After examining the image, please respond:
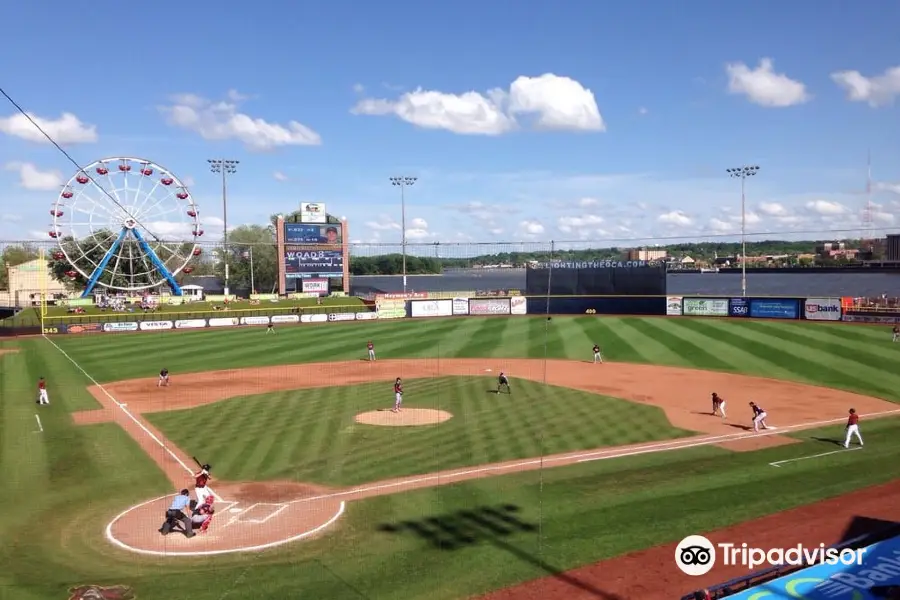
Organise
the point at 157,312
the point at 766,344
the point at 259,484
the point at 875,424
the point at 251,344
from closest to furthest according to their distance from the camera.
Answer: the point at 259,484
the point at 875,424
the point at 766,344
the point at 251,344
the point at 157,312

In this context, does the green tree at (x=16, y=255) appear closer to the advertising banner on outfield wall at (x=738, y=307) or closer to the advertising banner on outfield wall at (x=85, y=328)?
the advertising banner on outfield wall at (x=85, y=328)

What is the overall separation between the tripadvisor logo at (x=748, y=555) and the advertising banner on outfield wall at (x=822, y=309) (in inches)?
1867

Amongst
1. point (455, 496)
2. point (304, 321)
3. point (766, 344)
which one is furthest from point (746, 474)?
point (304, 321)

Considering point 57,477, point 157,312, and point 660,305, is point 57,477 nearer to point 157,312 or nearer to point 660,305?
point 157,312

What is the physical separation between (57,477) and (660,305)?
53815mm

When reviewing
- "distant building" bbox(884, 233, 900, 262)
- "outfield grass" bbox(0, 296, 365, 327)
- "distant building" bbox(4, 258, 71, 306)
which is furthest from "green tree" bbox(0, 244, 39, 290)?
"distant building" bbox(884, 233, 900, 262)

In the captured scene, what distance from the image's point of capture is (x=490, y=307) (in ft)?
221

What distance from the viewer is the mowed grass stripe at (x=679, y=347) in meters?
40.4

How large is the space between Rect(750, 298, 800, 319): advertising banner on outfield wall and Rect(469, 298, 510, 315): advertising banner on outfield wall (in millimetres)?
22957

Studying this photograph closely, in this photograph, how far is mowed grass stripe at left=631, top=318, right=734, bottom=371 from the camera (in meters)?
40.4

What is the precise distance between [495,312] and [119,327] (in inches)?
1365

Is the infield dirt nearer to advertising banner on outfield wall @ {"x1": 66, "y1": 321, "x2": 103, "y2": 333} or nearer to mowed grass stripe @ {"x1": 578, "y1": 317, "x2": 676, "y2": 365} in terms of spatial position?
mowed grass stripe @ {"x1": 578, "y1": 317, "x2": 676, "y2": 365}

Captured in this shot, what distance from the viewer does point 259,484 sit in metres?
18.4

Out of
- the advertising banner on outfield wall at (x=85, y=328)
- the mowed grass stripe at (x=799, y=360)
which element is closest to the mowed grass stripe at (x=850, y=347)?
the mowed grass stripe at (x=799, y=360)
